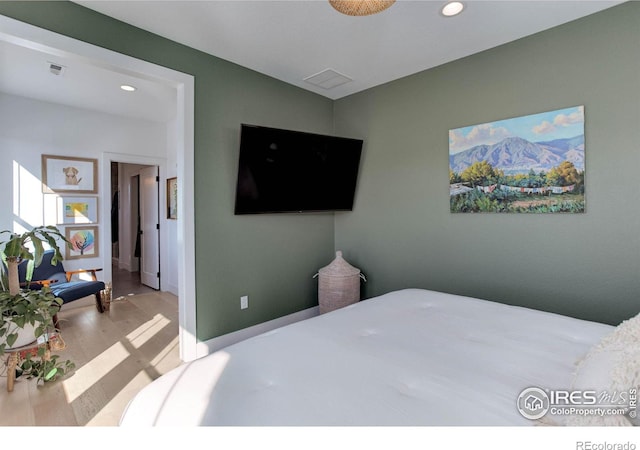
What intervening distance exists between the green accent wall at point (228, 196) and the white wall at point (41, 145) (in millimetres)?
2483

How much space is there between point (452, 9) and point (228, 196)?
2.20 meters

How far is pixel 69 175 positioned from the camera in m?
4.02

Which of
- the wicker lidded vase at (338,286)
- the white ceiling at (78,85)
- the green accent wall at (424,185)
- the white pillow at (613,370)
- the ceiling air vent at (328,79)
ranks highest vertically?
the white ceiling at (78,85)

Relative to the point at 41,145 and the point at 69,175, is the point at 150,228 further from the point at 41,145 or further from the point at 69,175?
the point at 41,145

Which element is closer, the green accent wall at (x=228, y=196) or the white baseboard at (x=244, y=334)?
the green accent wall at (x=228, y=196)

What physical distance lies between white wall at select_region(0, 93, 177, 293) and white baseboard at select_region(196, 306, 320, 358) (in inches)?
101

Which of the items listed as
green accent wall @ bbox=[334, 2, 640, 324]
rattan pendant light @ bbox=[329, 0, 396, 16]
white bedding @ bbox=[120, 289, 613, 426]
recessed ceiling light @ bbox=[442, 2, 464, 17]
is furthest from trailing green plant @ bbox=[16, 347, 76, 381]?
recessed ceiling light @ bbox=[442, 2, 464, 17]

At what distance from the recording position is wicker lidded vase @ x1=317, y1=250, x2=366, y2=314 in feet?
10.6

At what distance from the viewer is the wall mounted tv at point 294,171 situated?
111 inches

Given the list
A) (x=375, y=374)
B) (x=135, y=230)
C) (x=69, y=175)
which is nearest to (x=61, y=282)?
(x=69, y=175)

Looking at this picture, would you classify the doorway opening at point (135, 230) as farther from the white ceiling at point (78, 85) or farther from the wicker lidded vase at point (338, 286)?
the wicker lidded vase at point (338, 286)

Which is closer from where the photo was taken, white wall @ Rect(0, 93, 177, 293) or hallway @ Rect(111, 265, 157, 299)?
white wall @ Rect(0, 93, 177, 293)

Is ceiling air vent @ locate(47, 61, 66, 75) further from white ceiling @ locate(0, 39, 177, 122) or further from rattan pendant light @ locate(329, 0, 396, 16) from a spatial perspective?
rattan pendant light @ locate(329, 0, 396, 16)

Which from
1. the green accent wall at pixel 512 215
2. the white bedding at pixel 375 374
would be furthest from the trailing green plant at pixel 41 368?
the green accent wall at pixel 512 215
